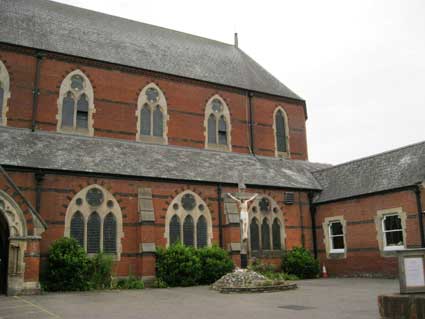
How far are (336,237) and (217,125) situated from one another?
30.9 feet

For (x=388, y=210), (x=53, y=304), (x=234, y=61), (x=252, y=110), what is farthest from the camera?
(x=234, y=61)

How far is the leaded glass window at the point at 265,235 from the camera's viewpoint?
24466 millimetres

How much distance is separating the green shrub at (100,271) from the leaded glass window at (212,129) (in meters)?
10.5

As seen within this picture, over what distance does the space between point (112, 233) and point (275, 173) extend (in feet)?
33.9

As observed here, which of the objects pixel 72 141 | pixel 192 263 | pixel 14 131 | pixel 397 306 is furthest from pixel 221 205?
pixel 397 306

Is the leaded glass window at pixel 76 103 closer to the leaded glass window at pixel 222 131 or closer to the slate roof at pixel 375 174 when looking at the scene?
the leaded glass window at pixel 222 131

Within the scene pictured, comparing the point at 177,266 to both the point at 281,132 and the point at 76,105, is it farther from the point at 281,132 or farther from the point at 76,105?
the point at 281,132

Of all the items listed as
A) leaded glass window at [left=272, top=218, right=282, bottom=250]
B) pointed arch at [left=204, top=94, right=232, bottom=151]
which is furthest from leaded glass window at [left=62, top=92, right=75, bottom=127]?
leaded glass window at [left=272, top=218, right=282, bottom=250]

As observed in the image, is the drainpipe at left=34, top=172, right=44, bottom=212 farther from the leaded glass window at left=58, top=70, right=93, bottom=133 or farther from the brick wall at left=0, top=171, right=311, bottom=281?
the leaded glass window at left=58, top=70, right=93, bottom=133

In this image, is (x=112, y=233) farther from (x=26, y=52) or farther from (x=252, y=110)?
(x=252, y=110)

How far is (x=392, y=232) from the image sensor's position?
2208 centimetres

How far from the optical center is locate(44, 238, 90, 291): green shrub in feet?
59.2

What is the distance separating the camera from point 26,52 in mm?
22875

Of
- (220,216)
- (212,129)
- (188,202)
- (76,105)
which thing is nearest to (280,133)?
(212,129)
